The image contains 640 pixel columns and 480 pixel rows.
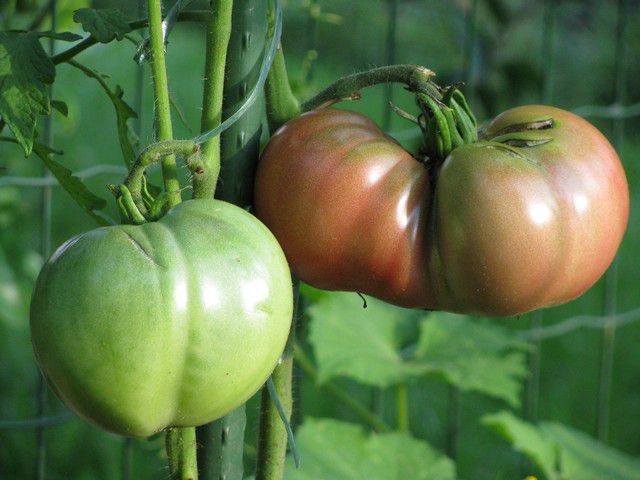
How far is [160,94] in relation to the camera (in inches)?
20.3

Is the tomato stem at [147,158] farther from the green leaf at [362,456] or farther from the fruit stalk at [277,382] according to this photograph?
the green leaf at [362,456]

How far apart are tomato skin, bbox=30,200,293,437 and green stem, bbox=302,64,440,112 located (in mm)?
142

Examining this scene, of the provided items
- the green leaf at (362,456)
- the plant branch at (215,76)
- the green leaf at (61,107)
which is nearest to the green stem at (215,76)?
the plant branch at (215,76)

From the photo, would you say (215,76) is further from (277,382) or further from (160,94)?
(277,382)

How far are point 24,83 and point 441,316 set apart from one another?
100 cm

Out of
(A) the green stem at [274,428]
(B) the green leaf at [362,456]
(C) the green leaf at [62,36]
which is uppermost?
(C) the green leaf at [62,36]

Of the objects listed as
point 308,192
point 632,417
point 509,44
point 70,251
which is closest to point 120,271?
point 70,251

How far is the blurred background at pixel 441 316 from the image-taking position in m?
1.32

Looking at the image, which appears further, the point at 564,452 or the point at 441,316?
the point at 441,316

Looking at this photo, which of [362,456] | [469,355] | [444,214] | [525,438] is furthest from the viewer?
[469,355]

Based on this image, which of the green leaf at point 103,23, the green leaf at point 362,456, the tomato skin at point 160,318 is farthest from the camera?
the green leaf at point 362,456

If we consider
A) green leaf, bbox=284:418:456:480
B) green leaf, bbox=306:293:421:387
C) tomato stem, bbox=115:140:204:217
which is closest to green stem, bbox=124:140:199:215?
tomato stem, bbox=115:140:204:217

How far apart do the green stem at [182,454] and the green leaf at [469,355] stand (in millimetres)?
746

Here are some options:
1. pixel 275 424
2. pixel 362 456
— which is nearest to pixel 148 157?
pixel 275 424
